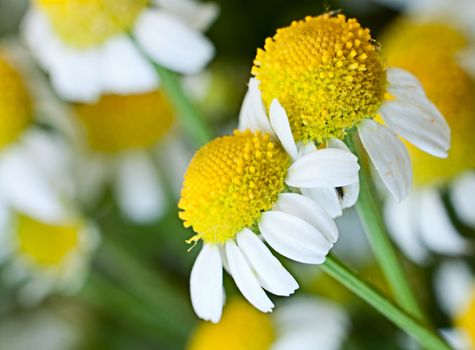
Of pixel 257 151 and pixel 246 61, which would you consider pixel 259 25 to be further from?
pixel 257 151

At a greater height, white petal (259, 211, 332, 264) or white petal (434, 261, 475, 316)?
→ white petal (259, 211, 332, 264)

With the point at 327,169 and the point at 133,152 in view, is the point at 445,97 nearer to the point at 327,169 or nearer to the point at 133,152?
the point at 327,169

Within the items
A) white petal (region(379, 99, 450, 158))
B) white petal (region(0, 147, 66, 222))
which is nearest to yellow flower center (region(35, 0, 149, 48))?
white petal (region(0, 147, 66, 222))

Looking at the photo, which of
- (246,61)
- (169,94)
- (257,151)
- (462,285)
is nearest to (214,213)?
(257,151)

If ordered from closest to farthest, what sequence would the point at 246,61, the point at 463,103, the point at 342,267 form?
1. the point at 342,267
2. the point at 463,103
3. the point at 246,61

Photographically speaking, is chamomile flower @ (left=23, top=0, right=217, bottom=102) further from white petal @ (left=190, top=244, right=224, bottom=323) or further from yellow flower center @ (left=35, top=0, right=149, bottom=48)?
white petal @ (left=190, top=244, right=224, bottom=323)
